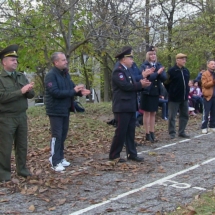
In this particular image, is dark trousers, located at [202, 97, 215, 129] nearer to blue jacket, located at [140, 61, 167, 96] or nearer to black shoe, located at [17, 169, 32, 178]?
blue jacket, located at [140, 61, 167, 96]

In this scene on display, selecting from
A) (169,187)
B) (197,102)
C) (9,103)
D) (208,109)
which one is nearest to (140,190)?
(169,187)

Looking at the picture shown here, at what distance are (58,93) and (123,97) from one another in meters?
1.22

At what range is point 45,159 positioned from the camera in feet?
25.4

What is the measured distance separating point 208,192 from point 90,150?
3.62 meters

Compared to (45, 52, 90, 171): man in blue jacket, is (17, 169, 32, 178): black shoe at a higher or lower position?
lower

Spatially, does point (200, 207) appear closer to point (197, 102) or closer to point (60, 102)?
point (60, 102)

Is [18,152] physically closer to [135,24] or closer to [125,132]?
Answer: [125,132]

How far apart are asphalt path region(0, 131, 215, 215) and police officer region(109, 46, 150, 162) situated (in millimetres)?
654

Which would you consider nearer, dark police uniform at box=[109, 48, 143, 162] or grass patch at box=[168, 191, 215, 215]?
grass patch at box=[168, 191, 215, 215]

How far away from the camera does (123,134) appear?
7.14 m

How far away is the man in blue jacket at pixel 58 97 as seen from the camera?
6.57m

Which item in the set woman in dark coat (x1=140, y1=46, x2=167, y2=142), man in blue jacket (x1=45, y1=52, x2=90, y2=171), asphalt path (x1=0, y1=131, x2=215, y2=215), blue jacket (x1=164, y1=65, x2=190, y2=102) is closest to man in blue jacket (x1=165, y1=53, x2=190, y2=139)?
blue jacket (x1=164, y1=65, x2=190, y2=102)

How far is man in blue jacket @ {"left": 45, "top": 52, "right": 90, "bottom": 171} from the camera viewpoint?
21.6 feet

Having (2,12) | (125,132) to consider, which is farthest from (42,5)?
(125,132)
